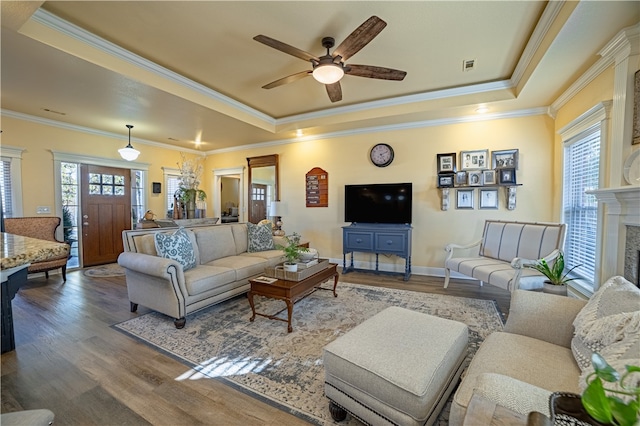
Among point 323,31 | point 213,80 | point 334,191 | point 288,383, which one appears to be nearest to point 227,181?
point 334,191

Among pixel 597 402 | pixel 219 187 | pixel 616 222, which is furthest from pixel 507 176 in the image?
pixel 219 187

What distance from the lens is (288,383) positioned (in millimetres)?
1903

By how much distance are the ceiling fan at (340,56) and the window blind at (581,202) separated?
7.86ft

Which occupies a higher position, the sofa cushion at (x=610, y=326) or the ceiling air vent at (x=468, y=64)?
the ceiling air vent at (x=468, y=64)

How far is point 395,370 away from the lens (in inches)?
52.2

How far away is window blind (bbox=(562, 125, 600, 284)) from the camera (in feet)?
9.87

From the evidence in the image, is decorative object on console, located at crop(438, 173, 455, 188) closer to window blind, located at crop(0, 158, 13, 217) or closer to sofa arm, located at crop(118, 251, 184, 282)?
sofa arm, located at crop(118, 251, 184, 282)

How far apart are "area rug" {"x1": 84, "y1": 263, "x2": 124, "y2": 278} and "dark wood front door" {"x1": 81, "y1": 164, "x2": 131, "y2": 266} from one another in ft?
1.04

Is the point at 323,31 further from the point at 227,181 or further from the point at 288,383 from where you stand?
the point at 227,181

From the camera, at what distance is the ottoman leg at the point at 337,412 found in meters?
1.55

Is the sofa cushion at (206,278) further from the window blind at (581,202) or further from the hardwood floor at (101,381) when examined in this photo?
the window blind at (581,202)

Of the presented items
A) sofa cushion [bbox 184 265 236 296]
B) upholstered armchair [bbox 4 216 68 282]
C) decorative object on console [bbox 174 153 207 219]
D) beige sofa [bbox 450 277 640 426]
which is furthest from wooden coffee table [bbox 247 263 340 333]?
upholstered armchair [bbox 4 216 68 282]

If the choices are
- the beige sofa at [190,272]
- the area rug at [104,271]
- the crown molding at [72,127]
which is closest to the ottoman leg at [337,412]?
the beige sofa at [190,272]

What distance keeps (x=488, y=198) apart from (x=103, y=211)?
288 inches
